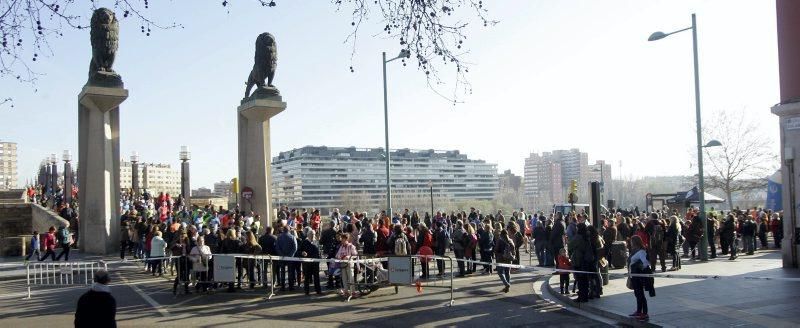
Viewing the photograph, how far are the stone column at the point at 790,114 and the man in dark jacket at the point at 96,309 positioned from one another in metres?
17.6

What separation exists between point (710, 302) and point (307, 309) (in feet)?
25.5

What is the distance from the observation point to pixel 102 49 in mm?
25953

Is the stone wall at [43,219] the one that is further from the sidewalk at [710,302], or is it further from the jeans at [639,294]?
the jeans at [639,294]

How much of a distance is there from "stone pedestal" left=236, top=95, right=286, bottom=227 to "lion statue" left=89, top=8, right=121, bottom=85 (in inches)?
230

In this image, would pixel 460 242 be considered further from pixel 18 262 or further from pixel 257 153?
pixel 18 262

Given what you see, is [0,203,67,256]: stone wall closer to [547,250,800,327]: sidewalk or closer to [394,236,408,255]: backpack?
[394,236,408,255]: backpack

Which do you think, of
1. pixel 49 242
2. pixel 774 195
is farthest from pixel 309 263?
pixel 774 195

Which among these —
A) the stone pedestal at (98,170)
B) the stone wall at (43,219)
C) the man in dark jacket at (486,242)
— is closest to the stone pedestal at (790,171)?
the man in dark jacket at (486,242)

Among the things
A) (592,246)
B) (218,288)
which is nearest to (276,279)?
(218,288)

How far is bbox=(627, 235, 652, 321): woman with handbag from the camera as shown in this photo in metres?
11.3

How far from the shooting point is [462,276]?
19.5 metres

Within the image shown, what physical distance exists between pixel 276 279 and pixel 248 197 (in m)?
11.8

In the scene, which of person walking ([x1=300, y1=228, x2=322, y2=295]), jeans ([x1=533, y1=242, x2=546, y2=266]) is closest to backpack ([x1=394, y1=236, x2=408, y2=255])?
person walking ([x1=300, y1=228, x2=322, y2=295])

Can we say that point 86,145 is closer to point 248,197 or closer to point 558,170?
point 248,197
